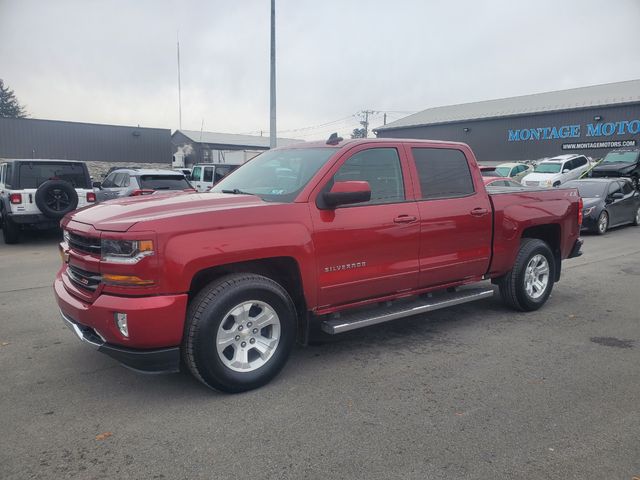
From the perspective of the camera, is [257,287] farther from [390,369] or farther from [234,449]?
[390,369]

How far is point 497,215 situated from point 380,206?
5.52ft

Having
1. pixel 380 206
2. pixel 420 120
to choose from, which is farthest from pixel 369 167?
pixel 420 120

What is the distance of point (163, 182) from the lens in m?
12.4

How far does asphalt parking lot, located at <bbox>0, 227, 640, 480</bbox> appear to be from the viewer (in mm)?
2885

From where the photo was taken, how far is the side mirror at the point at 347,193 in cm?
395

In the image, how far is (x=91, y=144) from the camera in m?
33.5

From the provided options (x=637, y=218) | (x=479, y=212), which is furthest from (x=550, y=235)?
(x=637, y=218)

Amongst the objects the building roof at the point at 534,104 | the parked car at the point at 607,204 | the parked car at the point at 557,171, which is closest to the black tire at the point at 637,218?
the parked car at the point at 607,204

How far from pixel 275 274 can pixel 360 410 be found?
1.29 m

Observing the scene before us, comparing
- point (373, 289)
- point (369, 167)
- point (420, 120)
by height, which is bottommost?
point (373, 289)

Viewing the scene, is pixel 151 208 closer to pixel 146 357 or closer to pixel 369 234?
pixel 146 357

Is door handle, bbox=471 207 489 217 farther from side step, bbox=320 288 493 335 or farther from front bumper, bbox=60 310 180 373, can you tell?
front bumper, bbox=60 310 180 373

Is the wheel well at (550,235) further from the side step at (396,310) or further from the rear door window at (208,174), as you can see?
the rear door window at (208,174)

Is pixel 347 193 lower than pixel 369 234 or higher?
higher
